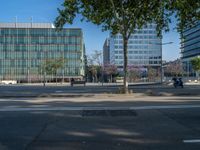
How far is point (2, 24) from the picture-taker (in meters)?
161

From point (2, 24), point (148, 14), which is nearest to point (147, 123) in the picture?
point (148, 14)

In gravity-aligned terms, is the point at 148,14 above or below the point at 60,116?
above

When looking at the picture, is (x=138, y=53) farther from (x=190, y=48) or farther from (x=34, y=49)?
(x=34, y=49)

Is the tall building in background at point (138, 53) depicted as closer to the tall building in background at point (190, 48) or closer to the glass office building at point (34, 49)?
the tall building in background at point (190, 48)

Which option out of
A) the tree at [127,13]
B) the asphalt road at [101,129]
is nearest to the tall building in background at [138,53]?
the tree at [127,13]

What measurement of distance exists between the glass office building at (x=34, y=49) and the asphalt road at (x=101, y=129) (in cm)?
13729

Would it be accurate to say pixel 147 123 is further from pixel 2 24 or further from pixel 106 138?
pixel 2 24

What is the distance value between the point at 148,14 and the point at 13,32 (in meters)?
127

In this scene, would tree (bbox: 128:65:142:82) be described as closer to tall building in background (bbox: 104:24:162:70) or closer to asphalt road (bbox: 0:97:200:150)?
tall building in background (bbox: 104:24:162:70)

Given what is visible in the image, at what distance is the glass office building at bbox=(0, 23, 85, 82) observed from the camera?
154 metres

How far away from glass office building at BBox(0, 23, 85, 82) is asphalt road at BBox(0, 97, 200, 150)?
137292mm

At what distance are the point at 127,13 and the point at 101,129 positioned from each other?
2130 cm

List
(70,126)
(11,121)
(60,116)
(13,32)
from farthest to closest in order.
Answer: (13,32) < (60,116) < (11,121) < (70,126)

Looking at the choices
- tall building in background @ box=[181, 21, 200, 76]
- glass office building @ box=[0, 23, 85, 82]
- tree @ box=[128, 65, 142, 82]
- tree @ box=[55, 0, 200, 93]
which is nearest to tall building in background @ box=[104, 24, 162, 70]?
tall building in background @ box=[181, 21, 200, 76]
